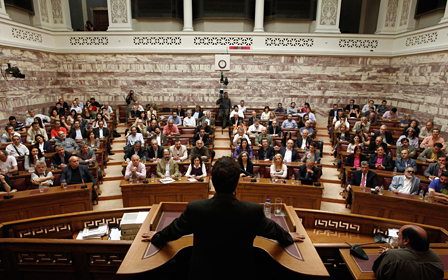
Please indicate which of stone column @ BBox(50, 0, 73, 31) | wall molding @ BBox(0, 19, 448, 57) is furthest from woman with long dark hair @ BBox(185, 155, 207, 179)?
stone column @ BBox(50, 0, 73, 31)

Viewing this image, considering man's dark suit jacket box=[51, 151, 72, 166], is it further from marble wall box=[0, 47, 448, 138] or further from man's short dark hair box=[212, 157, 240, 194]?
marble wall box=[0, 47, 448, 138]

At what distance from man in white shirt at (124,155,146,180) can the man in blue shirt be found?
5386 mm

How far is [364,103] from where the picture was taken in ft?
39.0

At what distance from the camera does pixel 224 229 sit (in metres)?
1.70

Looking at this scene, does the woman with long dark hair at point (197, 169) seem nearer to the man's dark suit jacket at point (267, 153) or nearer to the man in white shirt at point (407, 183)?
the man's dark suit jacket at point (267, 153)

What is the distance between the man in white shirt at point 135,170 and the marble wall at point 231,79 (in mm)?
6873

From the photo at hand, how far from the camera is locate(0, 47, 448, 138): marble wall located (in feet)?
37.8

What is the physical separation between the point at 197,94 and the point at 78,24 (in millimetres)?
7910

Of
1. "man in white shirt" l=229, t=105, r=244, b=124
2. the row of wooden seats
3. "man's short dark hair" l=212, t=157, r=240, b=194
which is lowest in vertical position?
the row of wooden seats

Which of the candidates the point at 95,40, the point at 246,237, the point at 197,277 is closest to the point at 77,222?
the point at 197,277

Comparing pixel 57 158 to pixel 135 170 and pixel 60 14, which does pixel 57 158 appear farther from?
pixel 60 14

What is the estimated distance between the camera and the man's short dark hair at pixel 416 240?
2.21 metres

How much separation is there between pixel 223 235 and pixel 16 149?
7.02 m

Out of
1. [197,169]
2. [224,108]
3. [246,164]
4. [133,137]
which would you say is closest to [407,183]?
[246,164]
